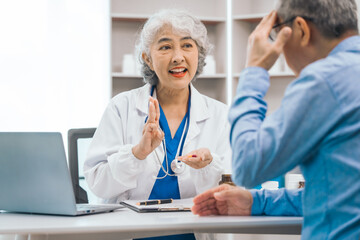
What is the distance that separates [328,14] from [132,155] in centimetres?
95

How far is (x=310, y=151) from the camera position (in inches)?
36.9

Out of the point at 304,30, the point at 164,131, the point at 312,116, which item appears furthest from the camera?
the point at 164,131

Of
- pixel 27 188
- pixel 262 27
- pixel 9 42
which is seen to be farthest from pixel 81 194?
pixel 9 42

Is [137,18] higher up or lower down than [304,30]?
higher up

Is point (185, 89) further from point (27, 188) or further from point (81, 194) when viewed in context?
point (27, 188)

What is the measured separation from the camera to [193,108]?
2064 mm

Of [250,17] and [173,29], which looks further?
[250,17]

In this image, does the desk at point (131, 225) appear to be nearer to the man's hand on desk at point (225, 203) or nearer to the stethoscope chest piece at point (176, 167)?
the man's hand on desk at point (225, 203)

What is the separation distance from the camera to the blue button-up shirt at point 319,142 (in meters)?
0.90

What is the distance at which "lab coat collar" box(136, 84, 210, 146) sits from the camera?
6.47 feet

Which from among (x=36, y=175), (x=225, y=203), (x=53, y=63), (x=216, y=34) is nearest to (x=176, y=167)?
(x=225, y=203)

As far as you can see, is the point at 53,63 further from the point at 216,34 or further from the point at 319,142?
the point at 319,142

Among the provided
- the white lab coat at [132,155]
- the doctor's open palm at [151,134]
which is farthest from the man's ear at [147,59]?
the doctor's open palm at [151,134]

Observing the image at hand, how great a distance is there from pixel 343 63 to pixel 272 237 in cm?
183
